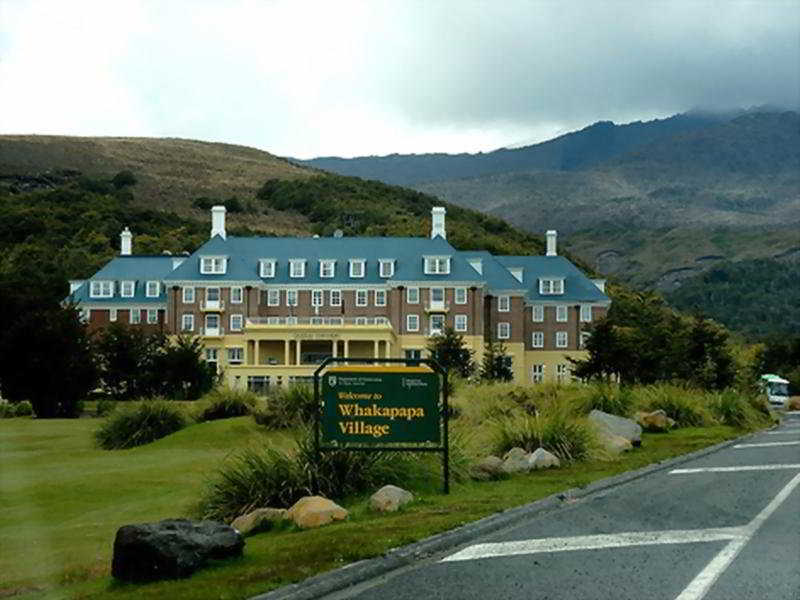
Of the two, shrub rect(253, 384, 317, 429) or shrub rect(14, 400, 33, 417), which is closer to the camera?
shrub rect(253, 384, 317, 429)

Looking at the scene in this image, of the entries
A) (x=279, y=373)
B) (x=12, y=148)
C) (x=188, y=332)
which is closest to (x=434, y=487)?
(x=279, y=373)

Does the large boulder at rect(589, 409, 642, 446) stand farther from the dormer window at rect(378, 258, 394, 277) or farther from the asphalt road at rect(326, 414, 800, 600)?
the dormer window at rect(378, 258, 394, 277)

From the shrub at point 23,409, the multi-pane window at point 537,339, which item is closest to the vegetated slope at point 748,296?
the multi-pane window at point 537,339

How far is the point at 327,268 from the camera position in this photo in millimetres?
86188

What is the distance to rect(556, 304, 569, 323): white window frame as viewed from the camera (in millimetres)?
90812

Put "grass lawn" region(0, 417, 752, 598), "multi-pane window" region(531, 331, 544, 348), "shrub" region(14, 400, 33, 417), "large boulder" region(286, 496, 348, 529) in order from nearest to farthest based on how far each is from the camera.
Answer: "grass lawn" region(0, 417, 752, 598) → "large boulder" region(286, 496, 348, 529) → "shrub" region(14, 400, 33, 417) → "multi-pane window" region(531, 331, 544, 348)

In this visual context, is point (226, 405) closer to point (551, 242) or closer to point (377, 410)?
point (377, 410)

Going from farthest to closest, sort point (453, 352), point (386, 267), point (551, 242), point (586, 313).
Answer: point (551, 242) → point (586, 313) → point (386, 267) → point (453, 352)

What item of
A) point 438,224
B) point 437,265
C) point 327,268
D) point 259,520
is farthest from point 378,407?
point 438,224

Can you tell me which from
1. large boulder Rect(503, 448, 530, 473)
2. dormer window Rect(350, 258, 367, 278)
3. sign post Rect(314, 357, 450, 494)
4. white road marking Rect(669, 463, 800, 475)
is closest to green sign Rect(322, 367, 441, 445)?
sign post Rect(314, 357, 450, 494)

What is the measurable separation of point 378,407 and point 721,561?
20.8ft

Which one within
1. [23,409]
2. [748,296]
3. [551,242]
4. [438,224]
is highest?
[438,224]

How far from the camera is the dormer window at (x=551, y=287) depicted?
9131cm

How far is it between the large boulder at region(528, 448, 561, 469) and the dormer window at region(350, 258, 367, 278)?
64.5 meters
